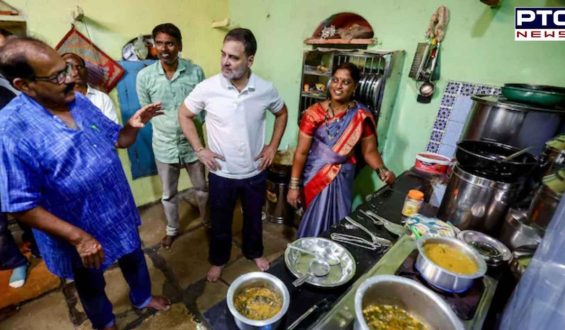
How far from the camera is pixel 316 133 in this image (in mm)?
1953

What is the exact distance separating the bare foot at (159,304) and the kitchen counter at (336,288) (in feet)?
4.30

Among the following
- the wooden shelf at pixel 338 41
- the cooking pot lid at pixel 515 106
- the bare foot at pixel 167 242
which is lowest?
the bare foot at pixel 167 242

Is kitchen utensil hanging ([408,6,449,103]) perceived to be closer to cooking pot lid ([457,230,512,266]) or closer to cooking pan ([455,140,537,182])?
cooking pan ([455,140,537,182])

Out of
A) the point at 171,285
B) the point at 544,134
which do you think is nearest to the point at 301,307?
the point at 544,134

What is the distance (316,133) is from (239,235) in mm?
1604

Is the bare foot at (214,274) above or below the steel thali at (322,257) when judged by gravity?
below

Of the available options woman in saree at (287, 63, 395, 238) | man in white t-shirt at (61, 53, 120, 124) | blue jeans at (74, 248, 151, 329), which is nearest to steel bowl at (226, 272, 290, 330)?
woman in saree at (287, 63, 395, 238)

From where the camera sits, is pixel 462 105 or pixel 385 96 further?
pixel 385 96

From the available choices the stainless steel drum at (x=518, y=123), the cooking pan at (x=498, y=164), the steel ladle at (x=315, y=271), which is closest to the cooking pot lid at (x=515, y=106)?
the stainless steel drum at (x=518, y=123)

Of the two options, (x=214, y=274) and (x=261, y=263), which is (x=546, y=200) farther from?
(x=214, y=274)

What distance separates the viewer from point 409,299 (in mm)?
822

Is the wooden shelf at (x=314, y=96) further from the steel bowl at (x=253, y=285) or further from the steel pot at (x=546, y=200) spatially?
the steel bowl at (x=253, y=285)

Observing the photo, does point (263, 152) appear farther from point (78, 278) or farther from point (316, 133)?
point (78, 278)

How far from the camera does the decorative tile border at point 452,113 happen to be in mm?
1989
